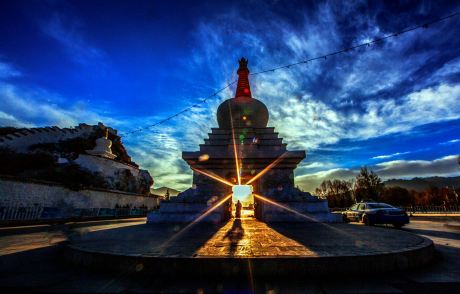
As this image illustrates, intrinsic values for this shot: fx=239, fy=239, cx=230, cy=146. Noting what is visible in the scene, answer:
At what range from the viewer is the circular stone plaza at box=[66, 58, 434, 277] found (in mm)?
3566

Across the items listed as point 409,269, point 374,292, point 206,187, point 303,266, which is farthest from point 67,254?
point 206,187

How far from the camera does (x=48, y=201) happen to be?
54.1ft

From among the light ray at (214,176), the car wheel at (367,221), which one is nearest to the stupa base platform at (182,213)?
→ the light ray at (214,176)

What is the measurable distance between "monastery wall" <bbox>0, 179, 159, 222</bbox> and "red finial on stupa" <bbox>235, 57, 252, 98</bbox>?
1539 centimetres

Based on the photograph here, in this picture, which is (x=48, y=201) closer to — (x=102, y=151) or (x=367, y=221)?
(x=102, y=151)

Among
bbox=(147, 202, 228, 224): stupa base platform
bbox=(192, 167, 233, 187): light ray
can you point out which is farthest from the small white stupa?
bbox=(147, 202, 228, 224): stupa base platform

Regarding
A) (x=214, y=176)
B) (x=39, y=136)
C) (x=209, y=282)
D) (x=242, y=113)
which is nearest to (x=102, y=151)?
(x=39, y=136)

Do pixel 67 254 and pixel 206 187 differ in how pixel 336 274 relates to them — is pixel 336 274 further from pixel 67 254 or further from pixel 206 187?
pixel 206 187

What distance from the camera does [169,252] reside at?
403cm

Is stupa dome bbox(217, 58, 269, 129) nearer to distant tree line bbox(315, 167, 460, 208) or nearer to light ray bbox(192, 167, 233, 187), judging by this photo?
light ray bbox(192, 167, 233, 187)

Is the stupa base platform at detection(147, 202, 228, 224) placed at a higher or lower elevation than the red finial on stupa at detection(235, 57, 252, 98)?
lower

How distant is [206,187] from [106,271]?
9.53 meters

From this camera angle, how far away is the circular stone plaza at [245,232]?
3566 millimetres

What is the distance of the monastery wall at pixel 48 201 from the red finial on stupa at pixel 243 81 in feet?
50.5
